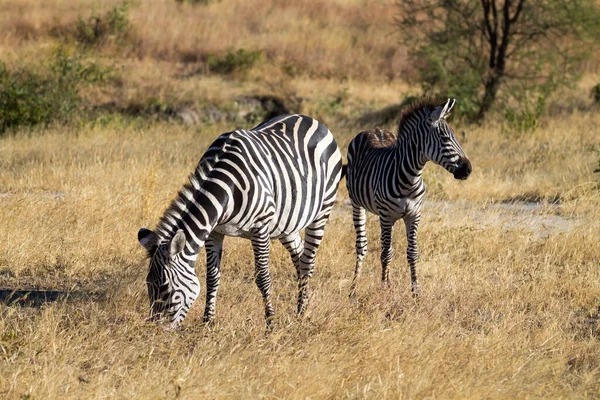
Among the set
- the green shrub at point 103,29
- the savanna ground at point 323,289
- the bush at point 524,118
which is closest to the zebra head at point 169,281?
the savanna ground at point 323,289

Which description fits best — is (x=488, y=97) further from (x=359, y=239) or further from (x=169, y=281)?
(x=169, y=281)

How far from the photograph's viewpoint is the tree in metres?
18.9

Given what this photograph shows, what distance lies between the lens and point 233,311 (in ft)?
21.2

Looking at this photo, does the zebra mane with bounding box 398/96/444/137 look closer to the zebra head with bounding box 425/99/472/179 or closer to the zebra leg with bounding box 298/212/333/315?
the zebra head with bounding box 425/99/472/179

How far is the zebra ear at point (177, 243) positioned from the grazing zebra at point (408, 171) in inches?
90.7

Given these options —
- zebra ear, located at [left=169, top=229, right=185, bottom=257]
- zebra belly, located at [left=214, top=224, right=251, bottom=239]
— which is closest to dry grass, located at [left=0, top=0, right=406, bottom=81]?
zebra belly, located at [left=214, top=224, right=251, bottom=239]

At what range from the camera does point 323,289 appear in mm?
7191

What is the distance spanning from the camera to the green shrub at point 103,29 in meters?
25.2

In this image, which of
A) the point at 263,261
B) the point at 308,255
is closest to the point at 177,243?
the point at 263,261

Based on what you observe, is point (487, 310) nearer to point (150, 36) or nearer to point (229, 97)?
point (229, 97)

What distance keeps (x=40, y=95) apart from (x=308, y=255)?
471 inches

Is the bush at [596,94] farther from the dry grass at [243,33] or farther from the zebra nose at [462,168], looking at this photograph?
the zebra nose at [462,168]

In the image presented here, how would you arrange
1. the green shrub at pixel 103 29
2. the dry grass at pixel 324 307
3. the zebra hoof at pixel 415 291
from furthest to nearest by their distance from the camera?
1. the green shrub at pixel 103 29
2. the zebra hoof at pixel 415 291
3. the dry grass at pixel 324 307

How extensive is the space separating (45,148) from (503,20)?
11764 millimetres
